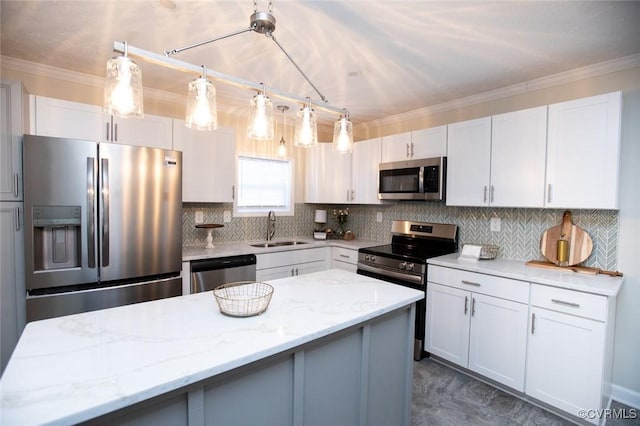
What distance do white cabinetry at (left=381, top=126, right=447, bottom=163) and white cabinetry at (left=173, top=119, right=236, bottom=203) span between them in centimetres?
172

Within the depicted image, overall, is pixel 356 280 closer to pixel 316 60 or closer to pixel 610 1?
pixel 316 60

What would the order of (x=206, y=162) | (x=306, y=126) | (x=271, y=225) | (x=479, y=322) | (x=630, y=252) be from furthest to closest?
(x=271, y=225), (x=206, y=162), (x=479, y=322), (x=630, y=252), (x=306, y=126)

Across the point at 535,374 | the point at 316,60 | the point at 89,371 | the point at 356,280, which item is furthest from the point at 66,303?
the point at 535,374

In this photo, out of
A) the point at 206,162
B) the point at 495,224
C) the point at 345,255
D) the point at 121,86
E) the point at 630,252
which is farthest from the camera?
the point at 345,255

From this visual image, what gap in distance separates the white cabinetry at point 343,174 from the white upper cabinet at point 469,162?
0.90m

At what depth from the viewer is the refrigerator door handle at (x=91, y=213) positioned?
221 cm

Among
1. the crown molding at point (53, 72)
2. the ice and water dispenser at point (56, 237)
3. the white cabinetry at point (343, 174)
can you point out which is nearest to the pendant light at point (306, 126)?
the ice and water dispenser at point (56, 237)

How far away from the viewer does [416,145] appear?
10.7ft

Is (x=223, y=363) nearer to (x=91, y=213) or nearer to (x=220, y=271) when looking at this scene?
(x=91, y=213)

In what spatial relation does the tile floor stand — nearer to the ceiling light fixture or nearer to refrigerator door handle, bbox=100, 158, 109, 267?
the ceiling light fixture

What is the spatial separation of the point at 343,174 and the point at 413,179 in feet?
3.40

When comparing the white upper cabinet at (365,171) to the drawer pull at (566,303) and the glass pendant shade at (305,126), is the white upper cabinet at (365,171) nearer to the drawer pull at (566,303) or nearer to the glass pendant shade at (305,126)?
the drawer pull at (566,303)

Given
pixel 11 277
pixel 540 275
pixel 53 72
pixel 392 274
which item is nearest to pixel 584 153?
pixel 540 275

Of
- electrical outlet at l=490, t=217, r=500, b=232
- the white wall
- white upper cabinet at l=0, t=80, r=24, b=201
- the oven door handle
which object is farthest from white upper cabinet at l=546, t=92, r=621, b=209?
white upper cabinet at l=0, t=80, r=24, b=201
